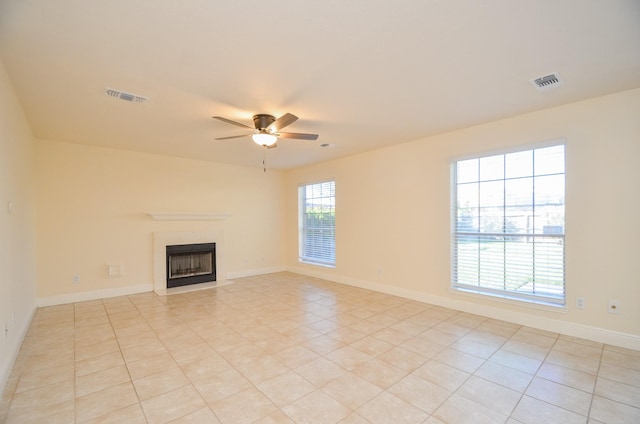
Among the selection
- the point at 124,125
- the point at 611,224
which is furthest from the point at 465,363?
the point at 124,125

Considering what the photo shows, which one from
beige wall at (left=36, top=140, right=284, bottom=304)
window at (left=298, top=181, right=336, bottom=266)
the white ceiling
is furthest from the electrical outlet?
beige wall at (left=36, top=140, right=284, bottom=304)

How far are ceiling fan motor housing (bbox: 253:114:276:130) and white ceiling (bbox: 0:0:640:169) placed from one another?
0.08 metres

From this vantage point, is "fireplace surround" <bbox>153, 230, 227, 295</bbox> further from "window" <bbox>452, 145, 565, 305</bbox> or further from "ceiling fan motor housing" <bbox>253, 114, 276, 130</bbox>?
"window" <bbox>452, 145, 565, 305</bbox>

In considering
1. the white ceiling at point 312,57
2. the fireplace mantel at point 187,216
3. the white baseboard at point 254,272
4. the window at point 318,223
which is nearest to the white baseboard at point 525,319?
the window at point 318,223

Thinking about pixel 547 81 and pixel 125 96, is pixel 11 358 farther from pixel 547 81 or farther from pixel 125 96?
pixel 547 81

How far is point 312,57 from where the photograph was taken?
2.30 m

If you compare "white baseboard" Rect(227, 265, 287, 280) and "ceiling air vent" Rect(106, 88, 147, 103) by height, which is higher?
"ceiling air vent" Rect(106, 88, 147, 103)

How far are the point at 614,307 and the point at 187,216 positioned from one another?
21.1ft

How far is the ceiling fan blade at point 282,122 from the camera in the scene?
296 centimetres

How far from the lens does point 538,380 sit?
243 centimetres

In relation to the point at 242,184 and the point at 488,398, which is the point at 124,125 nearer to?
the point at 242,184

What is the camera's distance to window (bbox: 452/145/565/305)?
3.46 metres

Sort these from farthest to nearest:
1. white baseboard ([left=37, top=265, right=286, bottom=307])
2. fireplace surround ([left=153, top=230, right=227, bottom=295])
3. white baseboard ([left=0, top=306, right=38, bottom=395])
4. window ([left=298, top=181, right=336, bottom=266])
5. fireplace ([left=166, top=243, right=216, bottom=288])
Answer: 1. window ([left=298, top=181, right=336, bottom=266])
2. fireplace ([left=166, top=243, right=216, bottom=288])
3. fireplace surround ([left=153, top=230, right=227, bottom=295])
4. white baseboard ([left=37, top=265, right=286, bottom=307])
5. white baseboard ([left=0, top=306, right=38, bottom=395])

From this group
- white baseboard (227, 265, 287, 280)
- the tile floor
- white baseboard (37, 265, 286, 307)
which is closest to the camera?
the tile floor
